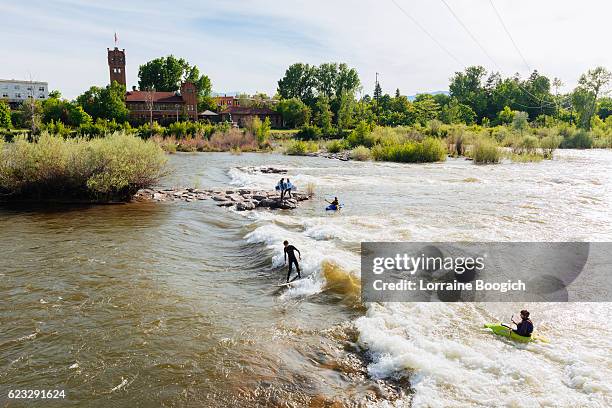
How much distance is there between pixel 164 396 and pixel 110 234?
33.7ft

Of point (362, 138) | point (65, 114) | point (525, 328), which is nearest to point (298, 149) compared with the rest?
point (362, 138)

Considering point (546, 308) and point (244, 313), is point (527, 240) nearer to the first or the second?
point (546, 308)

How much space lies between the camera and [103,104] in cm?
7806

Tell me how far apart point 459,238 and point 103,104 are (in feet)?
255

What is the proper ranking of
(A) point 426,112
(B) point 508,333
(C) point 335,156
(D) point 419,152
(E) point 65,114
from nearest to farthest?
(B) point 508,333 → (D) point 419,152 → (C) point 335,156 → (E) point 65,114 → (A) point 426,112

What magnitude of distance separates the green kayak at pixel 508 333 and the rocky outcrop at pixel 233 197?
13.4 m

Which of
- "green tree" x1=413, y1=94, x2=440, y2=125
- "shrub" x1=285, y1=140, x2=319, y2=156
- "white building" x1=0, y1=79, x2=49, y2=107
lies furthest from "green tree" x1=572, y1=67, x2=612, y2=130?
"white building" x1=0, y1=79, x2=49, y2=107

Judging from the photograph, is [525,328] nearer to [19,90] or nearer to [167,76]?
[167,76]

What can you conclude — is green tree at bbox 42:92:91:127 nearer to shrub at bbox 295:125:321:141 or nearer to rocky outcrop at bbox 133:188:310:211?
shrub at bbox 295:125:321:141

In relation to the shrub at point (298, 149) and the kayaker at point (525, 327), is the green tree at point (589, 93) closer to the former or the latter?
the shrub at point (298, 149)

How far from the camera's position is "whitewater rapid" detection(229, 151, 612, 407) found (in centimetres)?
699

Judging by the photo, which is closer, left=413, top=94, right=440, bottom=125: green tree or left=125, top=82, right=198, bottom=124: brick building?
Answer: left=125, top=82, right=198, bottom=124: brick building

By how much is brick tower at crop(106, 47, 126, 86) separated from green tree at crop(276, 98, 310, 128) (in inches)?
1542

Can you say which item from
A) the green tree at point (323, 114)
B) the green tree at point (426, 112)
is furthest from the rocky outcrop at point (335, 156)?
the green tree at point (426, 112)
